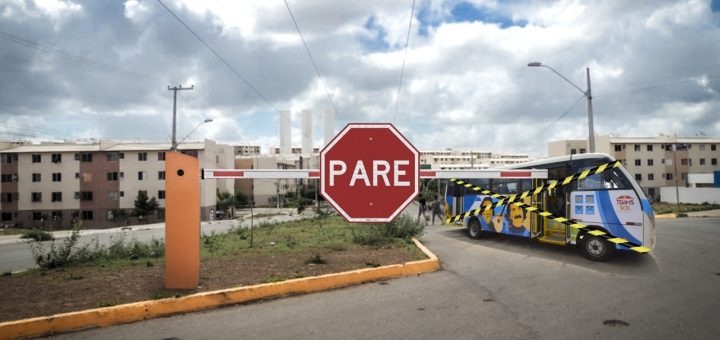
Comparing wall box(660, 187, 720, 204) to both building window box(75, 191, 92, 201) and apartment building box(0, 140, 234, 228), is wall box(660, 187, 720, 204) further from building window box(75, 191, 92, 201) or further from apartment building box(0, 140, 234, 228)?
building window box(75, 191, 92, 201)

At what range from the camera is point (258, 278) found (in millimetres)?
7617

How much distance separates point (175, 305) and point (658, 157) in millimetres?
77340

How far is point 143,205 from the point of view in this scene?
1948 inches

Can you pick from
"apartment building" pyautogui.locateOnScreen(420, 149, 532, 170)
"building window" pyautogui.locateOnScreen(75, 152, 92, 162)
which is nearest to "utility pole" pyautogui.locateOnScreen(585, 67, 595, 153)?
"building window" pyautogui.locateOnScreen(75, 152, 92, 162)

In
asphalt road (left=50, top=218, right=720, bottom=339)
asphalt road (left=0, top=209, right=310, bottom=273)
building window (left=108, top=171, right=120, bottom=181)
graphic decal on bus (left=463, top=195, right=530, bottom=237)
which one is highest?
building window (left=108, top=171, right=120, bottom=181)

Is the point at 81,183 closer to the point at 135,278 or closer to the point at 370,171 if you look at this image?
the point at 135,278

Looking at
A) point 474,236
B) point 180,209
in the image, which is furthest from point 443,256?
point 180,209

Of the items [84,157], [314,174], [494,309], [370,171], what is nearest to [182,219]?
[314,174]

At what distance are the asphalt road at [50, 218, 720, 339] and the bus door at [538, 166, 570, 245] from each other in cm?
227

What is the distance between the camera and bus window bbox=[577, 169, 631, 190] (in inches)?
389

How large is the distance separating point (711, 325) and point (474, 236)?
1036 cm

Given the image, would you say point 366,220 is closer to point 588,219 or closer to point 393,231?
point 588,219

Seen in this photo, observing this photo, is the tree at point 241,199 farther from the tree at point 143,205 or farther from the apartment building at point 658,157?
the apartment building at point 658,157

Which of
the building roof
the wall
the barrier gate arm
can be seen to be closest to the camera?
the barrier gate arm
